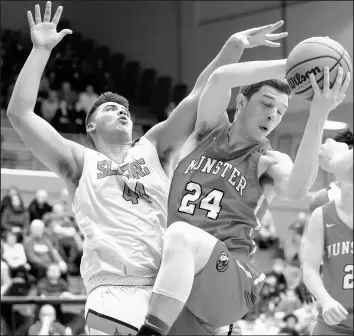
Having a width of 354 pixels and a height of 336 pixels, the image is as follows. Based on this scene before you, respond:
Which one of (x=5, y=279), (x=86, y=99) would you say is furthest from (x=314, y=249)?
(x=86, y=99)

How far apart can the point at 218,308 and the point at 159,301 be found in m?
0.35

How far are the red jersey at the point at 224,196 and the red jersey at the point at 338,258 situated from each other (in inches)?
41.0

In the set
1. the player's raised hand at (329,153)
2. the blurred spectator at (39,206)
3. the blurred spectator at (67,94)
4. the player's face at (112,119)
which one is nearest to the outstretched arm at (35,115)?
the player's face at (112,119)

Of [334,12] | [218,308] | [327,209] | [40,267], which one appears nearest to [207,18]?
[334,12]

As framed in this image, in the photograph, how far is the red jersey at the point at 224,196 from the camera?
389 centimetres

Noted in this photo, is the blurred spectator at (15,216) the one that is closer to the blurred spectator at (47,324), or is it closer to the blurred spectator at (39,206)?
the blurred spectator at (39,206)

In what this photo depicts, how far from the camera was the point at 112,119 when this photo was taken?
14.6ft

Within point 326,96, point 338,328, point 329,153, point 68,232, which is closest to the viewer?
point 329,153

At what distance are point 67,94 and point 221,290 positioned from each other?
15137mm

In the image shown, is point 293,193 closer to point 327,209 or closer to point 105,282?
point 105,282

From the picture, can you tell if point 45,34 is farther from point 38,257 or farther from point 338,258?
point 38,257

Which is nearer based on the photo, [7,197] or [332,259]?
[332,259]

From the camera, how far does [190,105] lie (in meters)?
4.20

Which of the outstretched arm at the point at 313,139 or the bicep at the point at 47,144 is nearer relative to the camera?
the outstretched arm at the point at 313,139
